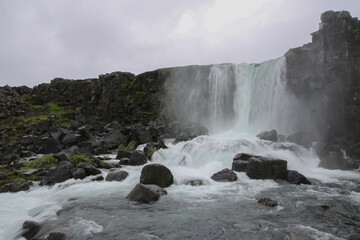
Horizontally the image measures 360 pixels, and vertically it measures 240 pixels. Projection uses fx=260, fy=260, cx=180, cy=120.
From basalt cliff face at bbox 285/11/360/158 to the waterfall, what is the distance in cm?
300

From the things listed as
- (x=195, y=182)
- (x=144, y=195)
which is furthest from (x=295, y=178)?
(x=144, y=195)

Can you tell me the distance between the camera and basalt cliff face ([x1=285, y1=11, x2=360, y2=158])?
2470cm

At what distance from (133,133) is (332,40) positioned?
23.6 metres

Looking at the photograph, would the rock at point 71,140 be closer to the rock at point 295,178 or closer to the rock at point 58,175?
the rock at point 58,175

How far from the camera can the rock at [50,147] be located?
2714 cm

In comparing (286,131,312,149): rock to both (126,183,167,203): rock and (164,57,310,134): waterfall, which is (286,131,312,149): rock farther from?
(126,183,167,203): rock

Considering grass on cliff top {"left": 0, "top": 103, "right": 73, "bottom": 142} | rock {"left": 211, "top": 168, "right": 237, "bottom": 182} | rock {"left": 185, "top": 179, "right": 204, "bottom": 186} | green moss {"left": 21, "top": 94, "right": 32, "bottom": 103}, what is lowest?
rock {"left": 185, "top": 179, "right": 204, "bottom": 186}

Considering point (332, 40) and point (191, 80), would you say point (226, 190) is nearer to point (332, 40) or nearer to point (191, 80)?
point (332, 40)

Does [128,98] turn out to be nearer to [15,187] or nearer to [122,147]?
[122,147]

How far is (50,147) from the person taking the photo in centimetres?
2731

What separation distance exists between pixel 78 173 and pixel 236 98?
26.9m

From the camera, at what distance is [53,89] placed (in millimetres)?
60969

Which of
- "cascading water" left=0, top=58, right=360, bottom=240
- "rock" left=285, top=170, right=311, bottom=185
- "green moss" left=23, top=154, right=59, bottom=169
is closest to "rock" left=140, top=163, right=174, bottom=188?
"cascading water" left=0, top=58, right=360, bottom=240

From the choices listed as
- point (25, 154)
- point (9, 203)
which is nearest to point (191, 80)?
point (25, 154)
